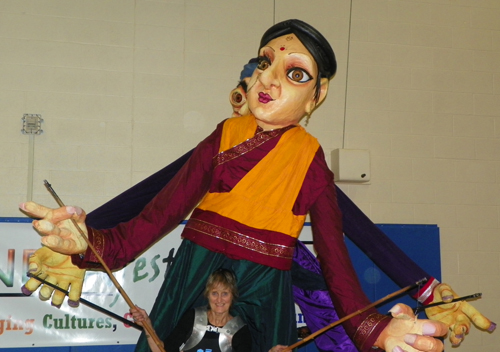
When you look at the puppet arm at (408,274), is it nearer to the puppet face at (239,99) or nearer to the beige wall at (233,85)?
the puppet face at (239,99)

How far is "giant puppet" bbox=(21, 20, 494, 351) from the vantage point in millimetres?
1962

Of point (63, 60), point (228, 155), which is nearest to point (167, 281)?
point (228, 155)

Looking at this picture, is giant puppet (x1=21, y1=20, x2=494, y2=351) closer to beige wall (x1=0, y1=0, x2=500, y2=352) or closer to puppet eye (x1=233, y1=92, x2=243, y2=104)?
puppet eye (x1=233, y1=92, x2=243, y2=104)

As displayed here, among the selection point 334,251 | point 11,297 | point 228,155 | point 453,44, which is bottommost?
point 11,297

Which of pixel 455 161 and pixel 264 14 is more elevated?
pixel 264 14

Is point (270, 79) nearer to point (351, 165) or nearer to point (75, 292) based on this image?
point (75, 292)

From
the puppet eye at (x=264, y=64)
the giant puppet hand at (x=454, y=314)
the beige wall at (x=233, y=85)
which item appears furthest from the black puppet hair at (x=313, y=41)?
the beige wall at (x=233, y=85)

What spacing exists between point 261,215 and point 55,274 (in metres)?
0.67

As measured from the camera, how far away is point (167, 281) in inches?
80.8

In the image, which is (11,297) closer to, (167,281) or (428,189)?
(167,281)

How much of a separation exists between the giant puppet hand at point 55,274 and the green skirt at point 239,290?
318mm

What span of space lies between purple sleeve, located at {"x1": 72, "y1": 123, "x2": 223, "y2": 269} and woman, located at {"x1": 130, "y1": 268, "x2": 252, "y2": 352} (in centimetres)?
24

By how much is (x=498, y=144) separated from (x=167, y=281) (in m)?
3.44

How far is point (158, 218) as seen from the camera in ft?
6.56
